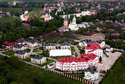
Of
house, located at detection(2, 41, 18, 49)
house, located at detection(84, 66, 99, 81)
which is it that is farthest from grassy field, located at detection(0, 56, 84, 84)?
house, located at detection(2, 41, 18, 49)

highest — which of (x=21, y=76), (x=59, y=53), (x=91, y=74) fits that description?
(x=21, y=76)

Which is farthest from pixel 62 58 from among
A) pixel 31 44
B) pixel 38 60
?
pixel 31 44

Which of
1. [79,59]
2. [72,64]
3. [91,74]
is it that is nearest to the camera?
[91,74]

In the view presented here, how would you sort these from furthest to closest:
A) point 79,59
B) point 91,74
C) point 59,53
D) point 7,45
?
point 7,45 < point 59,53 < point 79,59 < point 91,74

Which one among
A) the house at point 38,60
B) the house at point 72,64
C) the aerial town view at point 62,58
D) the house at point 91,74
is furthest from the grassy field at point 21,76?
the house at point 38,60

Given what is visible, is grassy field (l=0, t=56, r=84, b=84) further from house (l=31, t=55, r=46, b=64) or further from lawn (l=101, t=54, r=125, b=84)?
lawn (l=101, t=54, r=125, b=84)

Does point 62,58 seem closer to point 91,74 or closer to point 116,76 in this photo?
point 91,74

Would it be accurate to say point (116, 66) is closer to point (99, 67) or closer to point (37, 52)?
point (99, 67)

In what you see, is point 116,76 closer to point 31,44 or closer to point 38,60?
point 38,60

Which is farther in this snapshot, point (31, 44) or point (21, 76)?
point (31, 44)

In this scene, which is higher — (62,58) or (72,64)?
(72,64)
